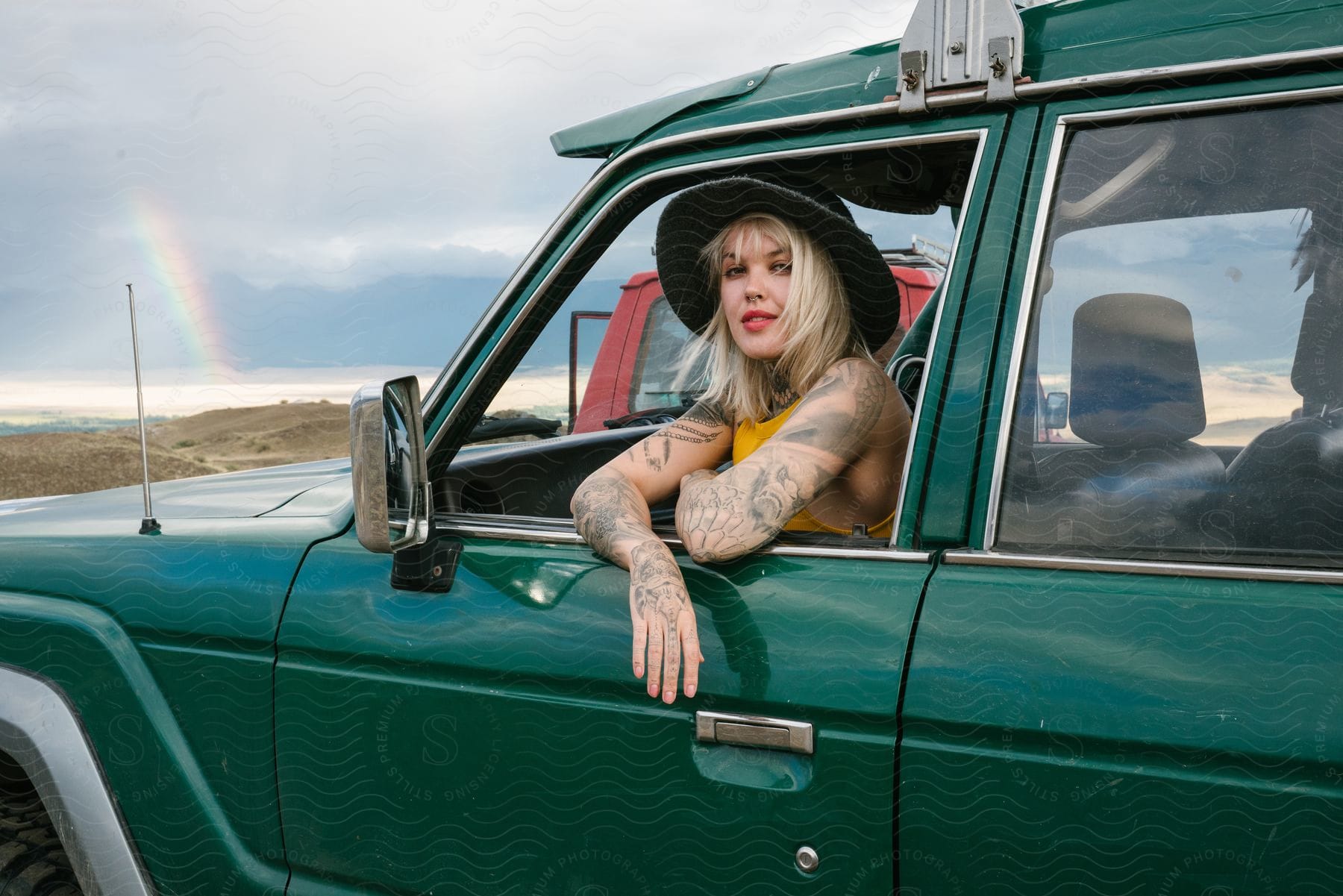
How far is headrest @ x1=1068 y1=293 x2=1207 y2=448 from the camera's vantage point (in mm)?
1359

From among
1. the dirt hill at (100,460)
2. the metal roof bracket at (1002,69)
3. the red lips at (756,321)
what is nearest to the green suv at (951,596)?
the metal roof bracket at (1002,69)

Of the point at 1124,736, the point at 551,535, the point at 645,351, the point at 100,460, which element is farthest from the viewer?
the point at 100,460

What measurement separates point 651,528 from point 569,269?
460 millimetres

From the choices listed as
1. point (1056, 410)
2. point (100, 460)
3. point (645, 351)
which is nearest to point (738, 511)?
point (1056, 410)

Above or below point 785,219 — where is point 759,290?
below

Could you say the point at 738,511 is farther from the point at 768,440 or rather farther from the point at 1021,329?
the point at 1021,329

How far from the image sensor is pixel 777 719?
1.40m

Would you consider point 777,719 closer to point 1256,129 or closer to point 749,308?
point 749,308

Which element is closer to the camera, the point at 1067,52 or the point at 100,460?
the point at 1067,52

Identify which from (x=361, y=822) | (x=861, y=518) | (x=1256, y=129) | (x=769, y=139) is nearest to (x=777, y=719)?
(x=861, y=518)

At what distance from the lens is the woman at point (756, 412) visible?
1.52 metres

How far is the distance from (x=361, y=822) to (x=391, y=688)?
0.79 feet

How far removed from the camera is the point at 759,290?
1924 millimetres

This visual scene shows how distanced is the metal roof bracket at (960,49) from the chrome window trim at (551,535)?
632 millimetres
